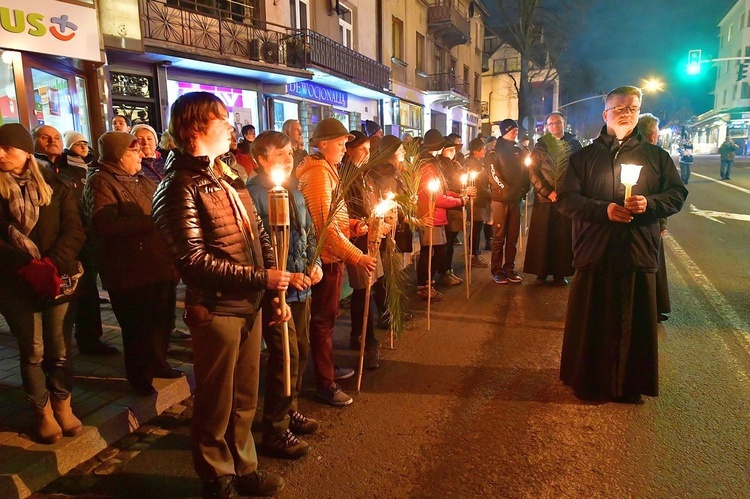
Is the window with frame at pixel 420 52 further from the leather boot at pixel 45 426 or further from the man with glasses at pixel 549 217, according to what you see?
the leather boot at pixel 45 426

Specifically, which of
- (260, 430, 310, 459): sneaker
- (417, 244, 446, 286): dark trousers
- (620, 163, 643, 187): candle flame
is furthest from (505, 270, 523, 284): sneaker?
(260, 430, 310, 459): sneaker

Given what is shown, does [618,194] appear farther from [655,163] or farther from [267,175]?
[267,175]

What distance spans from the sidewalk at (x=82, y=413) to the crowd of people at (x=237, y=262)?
131 mm

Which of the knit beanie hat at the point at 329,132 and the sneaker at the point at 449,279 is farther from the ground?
the knit beanie hat at the point at 329,132

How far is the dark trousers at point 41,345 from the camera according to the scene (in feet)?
10.2

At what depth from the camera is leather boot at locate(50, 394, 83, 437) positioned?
131 inches

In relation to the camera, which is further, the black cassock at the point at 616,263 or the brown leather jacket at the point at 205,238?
the black cassock at the point at 616,263

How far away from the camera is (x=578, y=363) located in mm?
4066

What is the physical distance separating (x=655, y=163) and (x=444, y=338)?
2640 millimetres

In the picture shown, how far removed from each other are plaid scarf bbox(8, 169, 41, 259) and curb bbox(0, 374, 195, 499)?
1217mm

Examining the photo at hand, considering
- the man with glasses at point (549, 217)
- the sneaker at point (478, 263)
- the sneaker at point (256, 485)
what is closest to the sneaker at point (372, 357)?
the sneaker at point (256, 485)

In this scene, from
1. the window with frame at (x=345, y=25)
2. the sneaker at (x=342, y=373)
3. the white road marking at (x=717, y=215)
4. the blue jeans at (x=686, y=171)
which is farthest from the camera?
the blue jeans at (x=686, y=171)

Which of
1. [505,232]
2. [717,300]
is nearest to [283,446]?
[505,232]

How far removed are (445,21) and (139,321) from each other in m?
26.0
